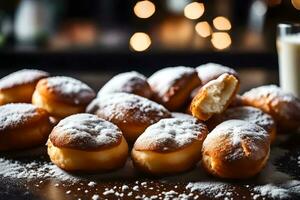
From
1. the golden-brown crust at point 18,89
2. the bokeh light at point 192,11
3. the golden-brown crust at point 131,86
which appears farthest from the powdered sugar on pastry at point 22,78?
the bokeh light at point 192,11

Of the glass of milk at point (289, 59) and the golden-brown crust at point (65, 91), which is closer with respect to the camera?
the golden-brown crust at point (65, 91)

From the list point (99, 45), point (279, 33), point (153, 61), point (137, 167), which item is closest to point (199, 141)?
point (137, 167)

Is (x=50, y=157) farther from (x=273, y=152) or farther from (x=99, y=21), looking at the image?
(x=99, y=21)

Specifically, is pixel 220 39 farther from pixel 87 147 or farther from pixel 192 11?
pixel 87 147

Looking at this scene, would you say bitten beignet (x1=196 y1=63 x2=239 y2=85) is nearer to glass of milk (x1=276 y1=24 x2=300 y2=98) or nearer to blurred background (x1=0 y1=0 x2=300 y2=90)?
glass of milk (x1=276 y1=24 x2=300 y2=98)

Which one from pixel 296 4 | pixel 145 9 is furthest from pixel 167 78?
pixel 145 9

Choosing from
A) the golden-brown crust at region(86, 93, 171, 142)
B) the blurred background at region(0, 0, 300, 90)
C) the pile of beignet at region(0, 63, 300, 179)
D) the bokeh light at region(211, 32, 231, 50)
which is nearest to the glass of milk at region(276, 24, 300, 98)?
the pile of beignet at region(0, 63, 300, 179)

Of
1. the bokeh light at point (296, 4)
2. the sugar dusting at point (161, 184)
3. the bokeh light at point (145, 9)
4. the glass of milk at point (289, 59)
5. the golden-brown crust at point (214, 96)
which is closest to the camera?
the sugar dusting at point (161, 184)

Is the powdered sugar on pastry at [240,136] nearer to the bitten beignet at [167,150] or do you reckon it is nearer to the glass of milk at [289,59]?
the bitten beignet at [167,150]
